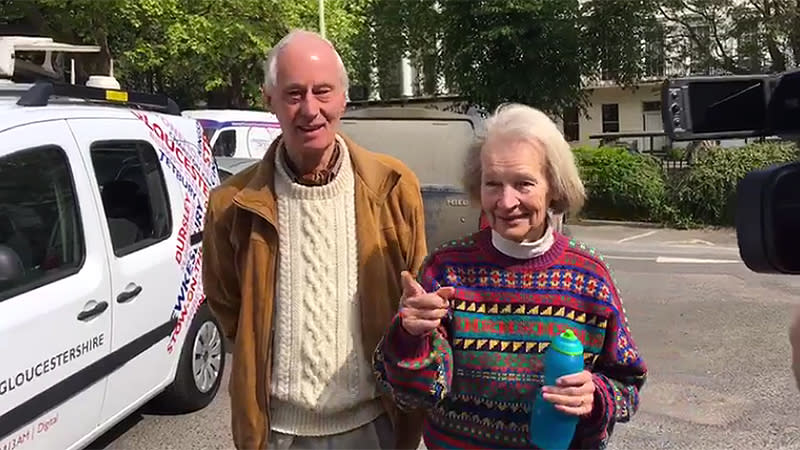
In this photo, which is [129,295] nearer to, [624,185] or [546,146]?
[546,146]

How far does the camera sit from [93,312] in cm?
352

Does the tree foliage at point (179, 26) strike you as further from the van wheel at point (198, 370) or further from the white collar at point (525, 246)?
the white collar at point (525, 246)

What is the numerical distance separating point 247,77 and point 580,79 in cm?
945

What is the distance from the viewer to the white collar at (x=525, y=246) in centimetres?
192

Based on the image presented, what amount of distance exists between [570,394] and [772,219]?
1.89 ft

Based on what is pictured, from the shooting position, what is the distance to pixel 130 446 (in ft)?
14.7

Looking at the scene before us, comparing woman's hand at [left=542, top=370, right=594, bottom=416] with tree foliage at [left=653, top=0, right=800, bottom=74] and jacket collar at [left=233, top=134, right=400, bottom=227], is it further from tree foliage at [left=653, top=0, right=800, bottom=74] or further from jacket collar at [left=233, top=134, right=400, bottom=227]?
tree foliage at [left=653, top=0, right=800, bottom=74]

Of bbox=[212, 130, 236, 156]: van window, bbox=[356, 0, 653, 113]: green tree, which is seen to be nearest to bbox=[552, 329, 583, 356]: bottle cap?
bbox=[212, 130, 236, 156]: van window

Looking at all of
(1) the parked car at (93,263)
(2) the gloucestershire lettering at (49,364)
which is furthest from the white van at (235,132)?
(2) the gloucestershire lettering at (49,364)

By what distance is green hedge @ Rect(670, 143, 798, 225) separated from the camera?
1463cm

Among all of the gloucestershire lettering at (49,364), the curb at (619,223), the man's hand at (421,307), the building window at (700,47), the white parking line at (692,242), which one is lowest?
the white parking line at (692,242)

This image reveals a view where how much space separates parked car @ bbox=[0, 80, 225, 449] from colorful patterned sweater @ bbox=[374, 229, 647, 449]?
1.80 m

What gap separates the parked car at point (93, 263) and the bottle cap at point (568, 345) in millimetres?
2129

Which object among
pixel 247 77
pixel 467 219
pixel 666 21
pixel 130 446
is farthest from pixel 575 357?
pixel 247 77
